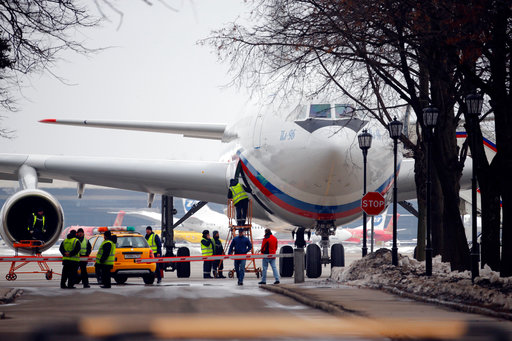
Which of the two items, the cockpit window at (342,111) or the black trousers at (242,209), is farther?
the black trousers at (242,209)

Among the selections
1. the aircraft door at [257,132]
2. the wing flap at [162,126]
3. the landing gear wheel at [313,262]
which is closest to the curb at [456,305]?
the landing gear wheel at [313,262]

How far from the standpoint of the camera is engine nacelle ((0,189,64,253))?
834 inches

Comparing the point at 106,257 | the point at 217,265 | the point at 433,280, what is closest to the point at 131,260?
the point at 106,257

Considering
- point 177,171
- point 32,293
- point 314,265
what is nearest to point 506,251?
point 314,265

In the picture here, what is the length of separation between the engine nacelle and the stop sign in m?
7.52

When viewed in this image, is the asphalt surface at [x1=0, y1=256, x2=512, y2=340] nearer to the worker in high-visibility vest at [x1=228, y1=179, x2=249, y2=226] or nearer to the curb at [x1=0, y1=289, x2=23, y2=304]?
the curb at [x1=0, y1=289, x2=23, y2=304]

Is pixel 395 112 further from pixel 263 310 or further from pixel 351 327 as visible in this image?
pixel 351 327

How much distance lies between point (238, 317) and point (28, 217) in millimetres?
11462

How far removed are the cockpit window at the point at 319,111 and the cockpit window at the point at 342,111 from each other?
0.17 m

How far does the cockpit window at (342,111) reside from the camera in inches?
793

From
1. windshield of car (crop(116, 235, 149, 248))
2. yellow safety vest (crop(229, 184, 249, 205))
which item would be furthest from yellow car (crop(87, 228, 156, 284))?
yellow safety vest (crop(229, 184, 249, 205))

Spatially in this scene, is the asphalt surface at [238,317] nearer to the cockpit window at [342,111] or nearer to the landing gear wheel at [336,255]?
the cockpit window at [342,111]

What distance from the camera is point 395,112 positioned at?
76.5 feet

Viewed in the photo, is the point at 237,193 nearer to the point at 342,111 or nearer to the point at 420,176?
the point at 342,111
